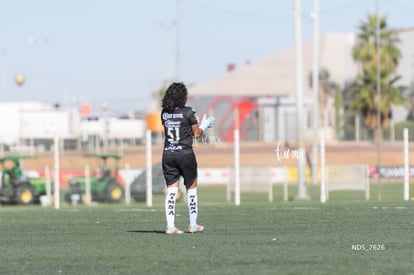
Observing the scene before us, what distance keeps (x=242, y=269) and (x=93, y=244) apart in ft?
11.6

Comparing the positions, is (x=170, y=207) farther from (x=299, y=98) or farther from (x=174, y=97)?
(x=299, y=98)

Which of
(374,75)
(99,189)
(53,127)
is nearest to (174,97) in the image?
(99,189)

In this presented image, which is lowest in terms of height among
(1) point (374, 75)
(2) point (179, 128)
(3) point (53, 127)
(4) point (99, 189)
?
(4) point (99, 189)

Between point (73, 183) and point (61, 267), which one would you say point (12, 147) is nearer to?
Answer: point (73, 183)

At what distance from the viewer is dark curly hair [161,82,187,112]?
15.5 metres

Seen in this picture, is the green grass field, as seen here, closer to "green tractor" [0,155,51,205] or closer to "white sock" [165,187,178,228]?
"white sock" [165,187,178,228]

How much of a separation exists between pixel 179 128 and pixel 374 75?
221 feet

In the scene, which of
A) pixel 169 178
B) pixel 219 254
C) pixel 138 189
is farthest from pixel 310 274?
pixel 138 189

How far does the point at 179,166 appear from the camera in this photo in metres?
15.6

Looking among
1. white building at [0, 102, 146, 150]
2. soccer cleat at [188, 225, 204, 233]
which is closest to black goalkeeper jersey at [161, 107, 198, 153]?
soccer cleat at [188, 225, 204, 233]

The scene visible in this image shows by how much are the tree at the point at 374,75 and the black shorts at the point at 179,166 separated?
65405 millimetres

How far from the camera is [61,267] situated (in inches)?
458

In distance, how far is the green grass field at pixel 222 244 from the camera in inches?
445

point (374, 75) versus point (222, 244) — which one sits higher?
point (374, 75)
